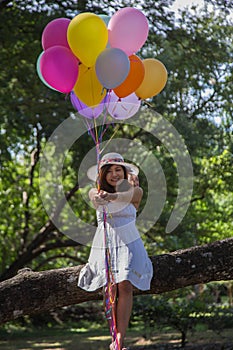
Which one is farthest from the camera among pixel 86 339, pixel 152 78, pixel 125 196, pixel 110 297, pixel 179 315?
pixel 86 339

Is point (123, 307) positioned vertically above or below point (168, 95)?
below

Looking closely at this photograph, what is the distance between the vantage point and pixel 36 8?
9266 mm

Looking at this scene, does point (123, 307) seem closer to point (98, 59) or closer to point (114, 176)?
point (114, 176)

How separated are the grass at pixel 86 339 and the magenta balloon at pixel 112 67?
16.4ft

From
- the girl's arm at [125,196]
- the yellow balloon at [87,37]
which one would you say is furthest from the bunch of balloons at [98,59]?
the girl's arm at [125,196]

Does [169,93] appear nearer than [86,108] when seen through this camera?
No

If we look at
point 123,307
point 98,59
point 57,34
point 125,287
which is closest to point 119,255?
point 125,287

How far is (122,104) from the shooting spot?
14.6 feet

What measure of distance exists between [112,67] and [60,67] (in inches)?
15.1

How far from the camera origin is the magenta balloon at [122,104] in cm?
440

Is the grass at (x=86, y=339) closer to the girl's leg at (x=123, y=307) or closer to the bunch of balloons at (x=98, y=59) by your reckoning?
the girl's leg at (x=123, y=307)

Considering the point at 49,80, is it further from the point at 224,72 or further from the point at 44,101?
the point at 224,72

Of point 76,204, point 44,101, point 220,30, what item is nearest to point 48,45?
point 44,101

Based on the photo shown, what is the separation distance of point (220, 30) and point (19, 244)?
6.79 metres
